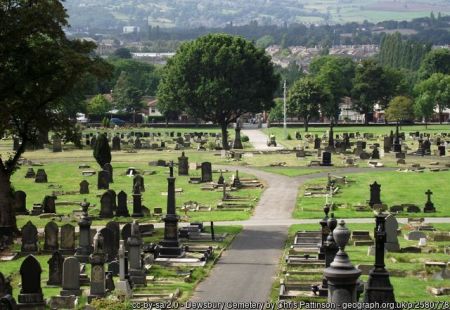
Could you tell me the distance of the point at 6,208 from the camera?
157 feet

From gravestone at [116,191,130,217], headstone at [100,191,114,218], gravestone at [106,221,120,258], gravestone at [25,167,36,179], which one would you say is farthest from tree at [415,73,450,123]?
gravestone at [106,221,120,258]

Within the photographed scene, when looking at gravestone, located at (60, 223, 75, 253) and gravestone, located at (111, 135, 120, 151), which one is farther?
gravestone, located at (111, 135, 120, 151)

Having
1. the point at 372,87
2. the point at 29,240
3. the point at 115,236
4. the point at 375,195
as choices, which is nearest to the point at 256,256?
the point at 115,236

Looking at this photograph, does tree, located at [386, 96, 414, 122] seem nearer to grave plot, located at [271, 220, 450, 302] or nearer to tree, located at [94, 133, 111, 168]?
tree, located at [94, 133, 111, 168]

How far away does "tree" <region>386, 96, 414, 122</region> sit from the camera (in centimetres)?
15175

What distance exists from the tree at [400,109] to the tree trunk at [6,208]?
348ft

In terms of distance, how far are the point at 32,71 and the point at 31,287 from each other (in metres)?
16.3

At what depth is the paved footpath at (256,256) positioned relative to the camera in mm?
34281

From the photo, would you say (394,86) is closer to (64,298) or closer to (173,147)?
(173,147)

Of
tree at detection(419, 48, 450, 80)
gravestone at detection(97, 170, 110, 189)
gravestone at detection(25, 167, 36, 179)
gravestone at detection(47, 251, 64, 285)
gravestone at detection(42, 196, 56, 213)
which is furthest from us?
tree at detection(419, 48, 450, 80)

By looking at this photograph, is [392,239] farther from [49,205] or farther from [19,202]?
[19,202]

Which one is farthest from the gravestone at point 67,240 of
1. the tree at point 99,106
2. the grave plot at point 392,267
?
the tree at point 99,106

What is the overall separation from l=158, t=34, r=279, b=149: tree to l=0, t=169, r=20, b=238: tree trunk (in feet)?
185

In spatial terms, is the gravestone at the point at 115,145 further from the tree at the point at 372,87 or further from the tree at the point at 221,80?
the tree at the point at 372,87
